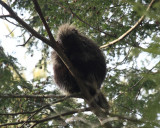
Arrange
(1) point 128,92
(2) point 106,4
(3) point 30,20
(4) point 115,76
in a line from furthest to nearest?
(3) point 30,20 → (4) point 115,76 → (1) point 128,92 → (2) point 106,4

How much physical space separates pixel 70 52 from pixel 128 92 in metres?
1.67

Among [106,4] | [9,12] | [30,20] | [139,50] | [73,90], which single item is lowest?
[139,50]

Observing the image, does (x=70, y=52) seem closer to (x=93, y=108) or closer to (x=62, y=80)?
(x=62, y=80)

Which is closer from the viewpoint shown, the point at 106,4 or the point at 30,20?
the point at 106,4

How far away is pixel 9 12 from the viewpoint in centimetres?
208

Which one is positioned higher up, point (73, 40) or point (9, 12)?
point (73, 40)

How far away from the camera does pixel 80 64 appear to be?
2891 millimetres

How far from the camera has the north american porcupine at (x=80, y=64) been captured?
290cm

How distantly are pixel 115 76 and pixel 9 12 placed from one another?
279 centimetres

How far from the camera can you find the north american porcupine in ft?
9.53

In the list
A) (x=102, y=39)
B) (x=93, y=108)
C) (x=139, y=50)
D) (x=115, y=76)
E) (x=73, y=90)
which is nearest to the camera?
(x=139, y=50)

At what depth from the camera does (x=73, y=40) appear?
3072mm

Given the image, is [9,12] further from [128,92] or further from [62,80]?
[128,92]

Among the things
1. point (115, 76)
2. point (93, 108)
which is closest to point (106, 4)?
point (115, 76)
